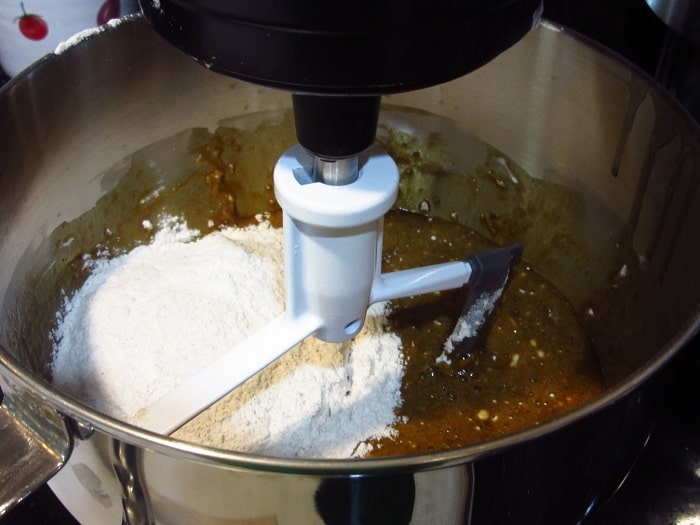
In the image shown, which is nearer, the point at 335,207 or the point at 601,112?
the point at 335,207

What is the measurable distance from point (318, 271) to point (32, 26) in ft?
1.28

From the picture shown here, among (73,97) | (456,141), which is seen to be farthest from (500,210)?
(73,97)

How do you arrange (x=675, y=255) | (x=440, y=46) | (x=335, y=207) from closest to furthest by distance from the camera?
(x=440, y=46), (x=335, y=207), (x=675, y=255)

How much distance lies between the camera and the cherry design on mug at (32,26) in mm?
694

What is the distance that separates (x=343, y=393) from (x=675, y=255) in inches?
12.2

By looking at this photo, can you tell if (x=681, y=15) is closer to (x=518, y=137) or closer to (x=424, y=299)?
(x=518, y=137)

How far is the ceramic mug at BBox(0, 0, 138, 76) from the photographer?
0.69m

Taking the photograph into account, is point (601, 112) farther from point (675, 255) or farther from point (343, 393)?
point (343, 393)

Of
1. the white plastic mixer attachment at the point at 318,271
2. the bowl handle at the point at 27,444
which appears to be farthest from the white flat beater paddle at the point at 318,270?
the bowl handle at the point at 27,444

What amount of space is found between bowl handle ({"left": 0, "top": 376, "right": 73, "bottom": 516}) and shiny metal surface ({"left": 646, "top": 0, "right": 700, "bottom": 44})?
0.56 m

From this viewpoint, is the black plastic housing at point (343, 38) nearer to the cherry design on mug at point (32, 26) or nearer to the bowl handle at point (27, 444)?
the bowl handle at point (27, 444)

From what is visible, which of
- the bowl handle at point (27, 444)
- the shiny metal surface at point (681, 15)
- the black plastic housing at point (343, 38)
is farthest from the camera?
the shiny metal surface at point (681, 15)

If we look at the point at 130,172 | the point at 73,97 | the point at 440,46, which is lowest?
the point at 130,172

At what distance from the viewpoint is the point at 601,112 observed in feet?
2.37
